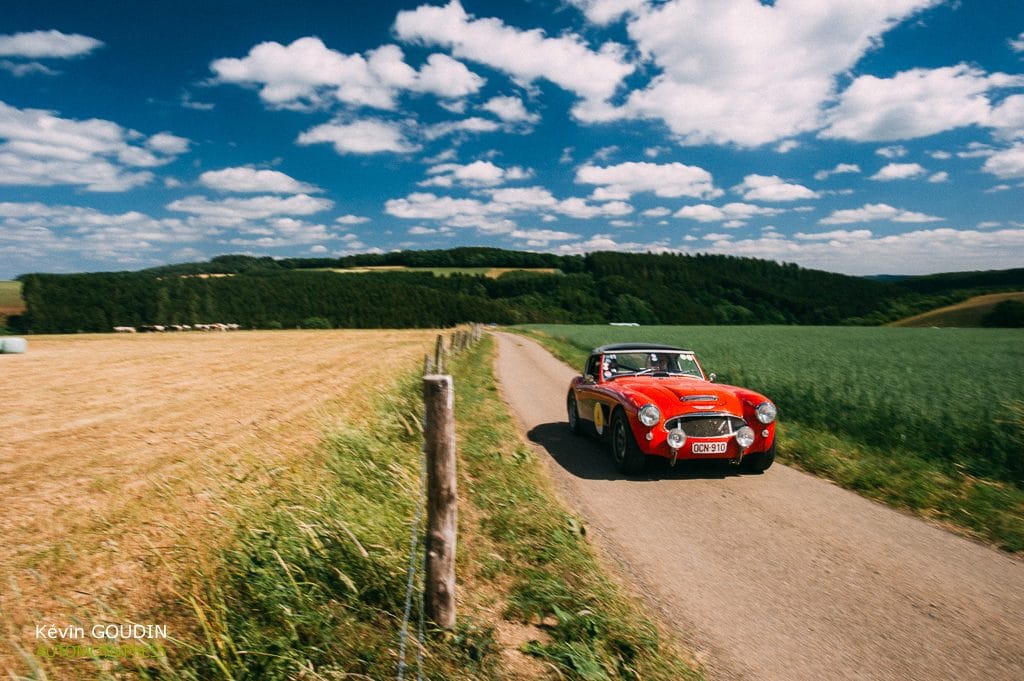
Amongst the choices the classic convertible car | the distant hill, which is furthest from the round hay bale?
the distant hill

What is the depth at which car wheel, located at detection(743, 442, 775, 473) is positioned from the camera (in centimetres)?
663

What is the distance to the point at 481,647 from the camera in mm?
2932

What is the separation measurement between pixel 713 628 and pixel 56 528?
21.2 ft

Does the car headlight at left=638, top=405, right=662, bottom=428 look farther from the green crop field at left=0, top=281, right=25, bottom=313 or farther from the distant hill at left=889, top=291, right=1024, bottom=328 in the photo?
the green crop field at left=0, top=281, right=25, bottom=313

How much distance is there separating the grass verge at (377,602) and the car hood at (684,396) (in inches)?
86.5

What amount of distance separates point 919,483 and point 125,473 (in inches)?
419

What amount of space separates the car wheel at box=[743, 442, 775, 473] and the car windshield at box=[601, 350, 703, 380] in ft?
5.81

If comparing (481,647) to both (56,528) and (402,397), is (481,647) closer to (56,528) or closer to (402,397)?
(56,528)

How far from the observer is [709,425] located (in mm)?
6520

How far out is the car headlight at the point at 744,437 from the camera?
642 centimetres

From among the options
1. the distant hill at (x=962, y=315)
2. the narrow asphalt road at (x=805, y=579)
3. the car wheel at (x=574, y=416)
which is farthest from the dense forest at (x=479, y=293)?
the narrow asphalt road at (x=805, y=579)

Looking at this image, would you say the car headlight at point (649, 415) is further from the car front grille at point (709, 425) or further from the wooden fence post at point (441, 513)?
the wooden fence post at point (441, 513)

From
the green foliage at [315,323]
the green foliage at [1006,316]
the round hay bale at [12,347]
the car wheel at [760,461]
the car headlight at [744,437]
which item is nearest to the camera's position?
the car headlight at [744,437]

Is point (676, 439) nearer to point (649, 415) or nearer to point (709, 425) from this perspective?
point (649, 415)
